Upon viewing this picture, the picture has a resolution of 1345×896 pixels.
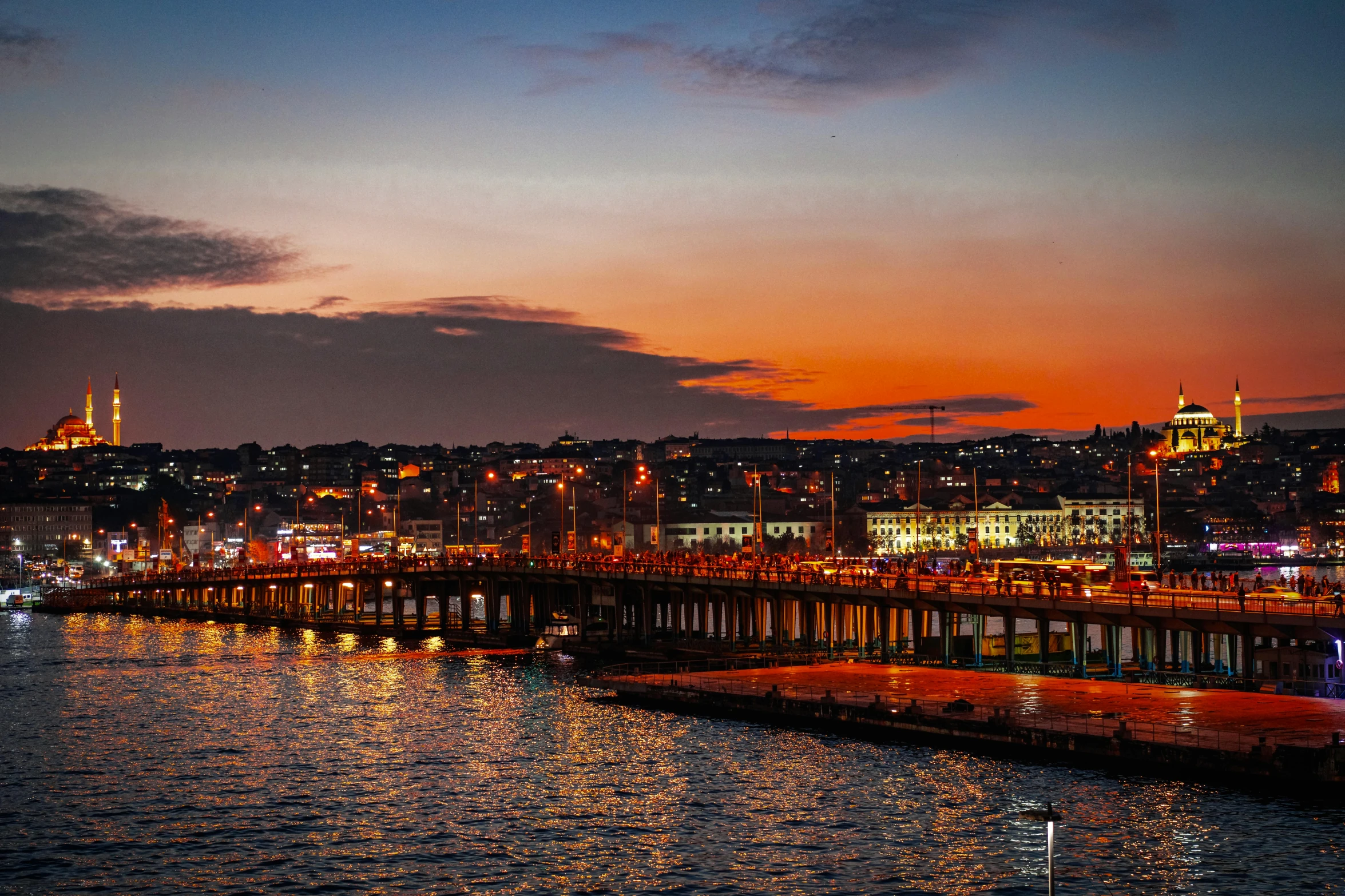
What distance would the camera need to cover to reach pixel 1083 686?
171ft

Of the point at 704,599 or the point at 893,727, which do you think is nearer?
the point at 893,727

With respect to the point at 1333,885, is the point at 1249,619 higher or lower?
higher

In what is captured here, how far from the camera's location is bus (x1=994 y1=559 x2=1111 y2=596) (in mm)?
58031

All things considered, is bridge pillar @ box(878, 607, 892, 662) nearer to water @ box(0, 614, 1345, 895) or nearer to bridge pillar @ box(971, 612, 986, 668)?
bridge pillar @ box(971, 612, 986, 668)

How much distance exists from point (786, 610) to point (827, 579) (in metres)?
7.02


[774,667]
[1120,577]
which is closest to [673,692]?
[774,667]

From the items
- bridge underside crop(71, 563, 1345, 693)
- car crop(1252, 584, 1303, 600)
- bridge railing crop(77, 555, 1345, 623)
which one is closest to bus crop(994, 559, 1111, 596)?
bridge railing crop(77, 555, 1345, 623)

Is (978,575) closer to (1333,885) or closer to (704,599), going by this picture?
(704,599)

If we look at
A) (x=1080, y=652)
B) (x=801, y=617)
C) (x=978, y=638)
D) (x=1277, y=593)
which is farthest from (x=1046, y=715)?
(x=801, y=617)

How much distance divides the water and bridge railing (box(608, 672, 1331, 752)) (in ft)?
5.35

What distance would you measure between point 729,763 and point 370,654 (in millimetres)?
43899

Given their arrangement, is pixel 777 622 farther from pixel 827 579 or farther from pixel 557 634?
pixel 557 634

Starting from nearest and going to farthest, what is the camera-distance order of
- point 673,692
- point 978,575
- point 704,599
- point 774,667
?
point 673,692 → point 774,667 → point 978,575 → point 704,599

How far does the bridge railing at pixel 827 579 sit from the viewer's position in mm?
50844
